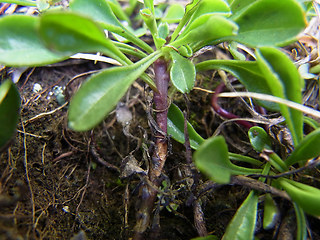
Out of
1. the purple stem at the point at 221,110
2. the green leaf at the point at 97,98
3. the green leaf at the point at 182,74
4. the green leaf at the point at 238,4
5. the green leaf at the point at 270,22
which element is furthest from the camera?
the purple stem at the point at 221,110

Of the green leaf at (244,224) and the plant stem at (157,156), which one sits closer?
the green leaf at (244,224)

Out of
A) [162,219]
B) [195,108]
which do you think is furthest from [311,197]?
[195,108]

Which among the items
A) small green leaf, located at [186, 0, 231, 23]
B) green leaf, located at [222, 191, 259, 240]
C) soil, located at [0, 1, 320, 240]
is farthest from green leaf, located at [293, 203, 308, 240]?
small green leaf, located at [186, 0, 231, 23]

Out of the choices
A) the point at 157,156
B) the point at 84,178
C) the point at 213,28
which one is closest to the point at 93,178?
the point at 84,178

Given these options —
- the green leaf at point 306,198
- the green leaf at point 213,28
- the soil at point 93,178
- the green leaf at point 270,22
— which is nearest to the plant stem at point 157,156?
the soil at point 93,178

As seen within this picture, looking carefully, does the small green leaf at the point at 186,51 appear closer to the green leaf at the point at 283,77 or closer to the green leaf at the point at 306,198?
the green leaf at the point at 283,77

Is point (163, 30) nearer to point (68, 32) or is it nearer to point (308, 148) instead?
point (68, 32)
